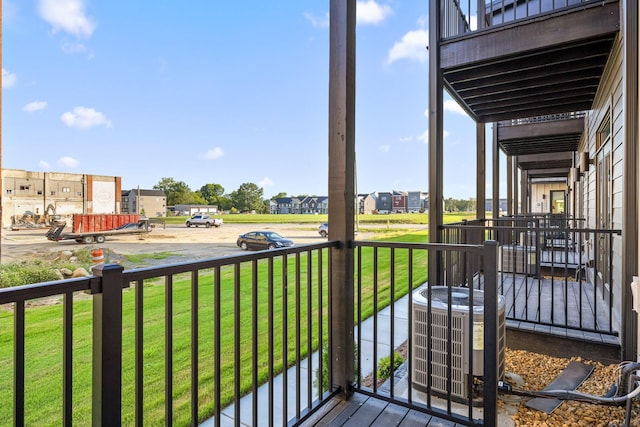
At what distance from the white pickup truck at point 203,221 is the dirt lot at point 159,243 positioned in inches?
2.2

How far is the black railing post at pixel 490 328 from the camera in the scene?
155cm

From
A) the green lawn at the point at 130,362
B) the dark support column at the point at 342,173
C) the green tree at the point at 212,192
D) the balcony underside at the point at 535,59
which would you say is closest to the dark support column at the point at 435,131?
the balcony underside at the point at 535,59

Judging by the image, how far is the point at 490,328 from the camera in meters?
1.58

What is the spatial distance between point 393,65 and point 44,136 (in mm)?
10488

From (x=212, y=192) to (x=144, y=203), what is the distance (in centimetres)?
130

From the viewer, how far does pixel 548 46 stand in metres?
2.97

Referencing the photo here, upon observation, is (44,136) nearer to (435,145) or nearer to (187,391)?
(187,391)

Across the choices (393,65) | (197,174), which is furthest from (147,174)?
(393,65)

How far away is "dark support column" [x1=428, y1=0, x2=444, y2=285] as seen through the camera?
3432 millimetres

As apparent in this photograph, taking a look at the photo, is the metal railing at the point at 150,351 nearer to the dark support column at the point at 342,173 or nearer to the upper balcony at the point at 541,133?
the dark support column at the point at 342,173

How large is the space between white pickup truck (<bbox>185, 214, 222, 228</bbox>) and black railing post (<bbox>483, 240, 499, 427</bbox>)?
3.71m

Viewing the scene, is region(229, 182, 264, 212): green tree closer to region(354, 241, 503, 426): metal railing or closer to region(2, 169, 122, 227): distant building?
region(2, 169, 122, 227): distant building

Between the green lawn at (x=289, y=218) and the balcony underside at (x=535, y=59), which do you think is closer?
the balcony underside at (x=535, y=59)

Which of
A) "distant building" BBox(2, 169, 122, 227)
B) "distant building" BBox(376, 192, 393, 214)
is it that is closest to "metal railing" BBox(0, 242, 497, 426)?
"distant building" BBox(2, 169, 122, 227)
